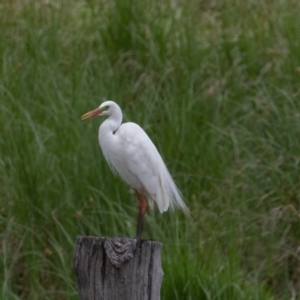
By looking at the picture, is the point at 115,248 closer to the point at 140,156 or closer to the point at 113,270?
the point at 113,270

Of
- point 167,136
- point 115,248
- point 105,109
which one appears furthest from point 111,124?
point 167,136

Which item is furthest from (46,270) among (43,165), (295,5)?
(295,5)

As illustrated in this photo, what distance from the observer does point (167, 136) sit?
13.9ft

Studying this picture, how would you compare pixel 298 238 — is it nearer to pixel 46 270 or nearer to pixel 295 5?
pixel 46 270

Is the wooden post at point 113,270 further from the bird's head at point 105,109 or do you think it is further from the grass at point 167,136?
the grass at point 167,136

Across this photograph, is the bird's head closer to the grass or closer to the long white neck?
the long white neck

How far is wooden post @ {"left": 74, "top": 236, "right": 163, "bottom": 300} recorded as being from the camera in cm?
219

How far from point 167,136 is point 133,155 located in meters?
1.31

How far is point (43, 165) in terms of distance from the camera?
3.94 meters

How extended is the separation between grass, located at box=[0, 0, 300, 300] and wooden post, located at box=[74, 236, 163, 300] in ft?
3.60

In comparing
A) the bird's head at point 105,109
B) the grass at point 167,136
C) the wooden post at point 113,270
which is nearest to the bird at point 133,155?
the bird's head at point 105,109

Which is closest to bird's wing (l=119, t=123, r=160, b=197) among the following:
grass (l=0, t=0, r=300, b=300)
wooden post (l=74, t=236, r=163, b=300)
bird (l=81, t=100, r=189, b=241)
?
bird (l=81, t=100, r=189, b=241)

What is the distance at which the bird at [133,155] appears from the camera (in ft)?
9.53

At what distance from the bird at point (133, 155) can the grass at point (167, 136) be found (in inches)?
16.8
